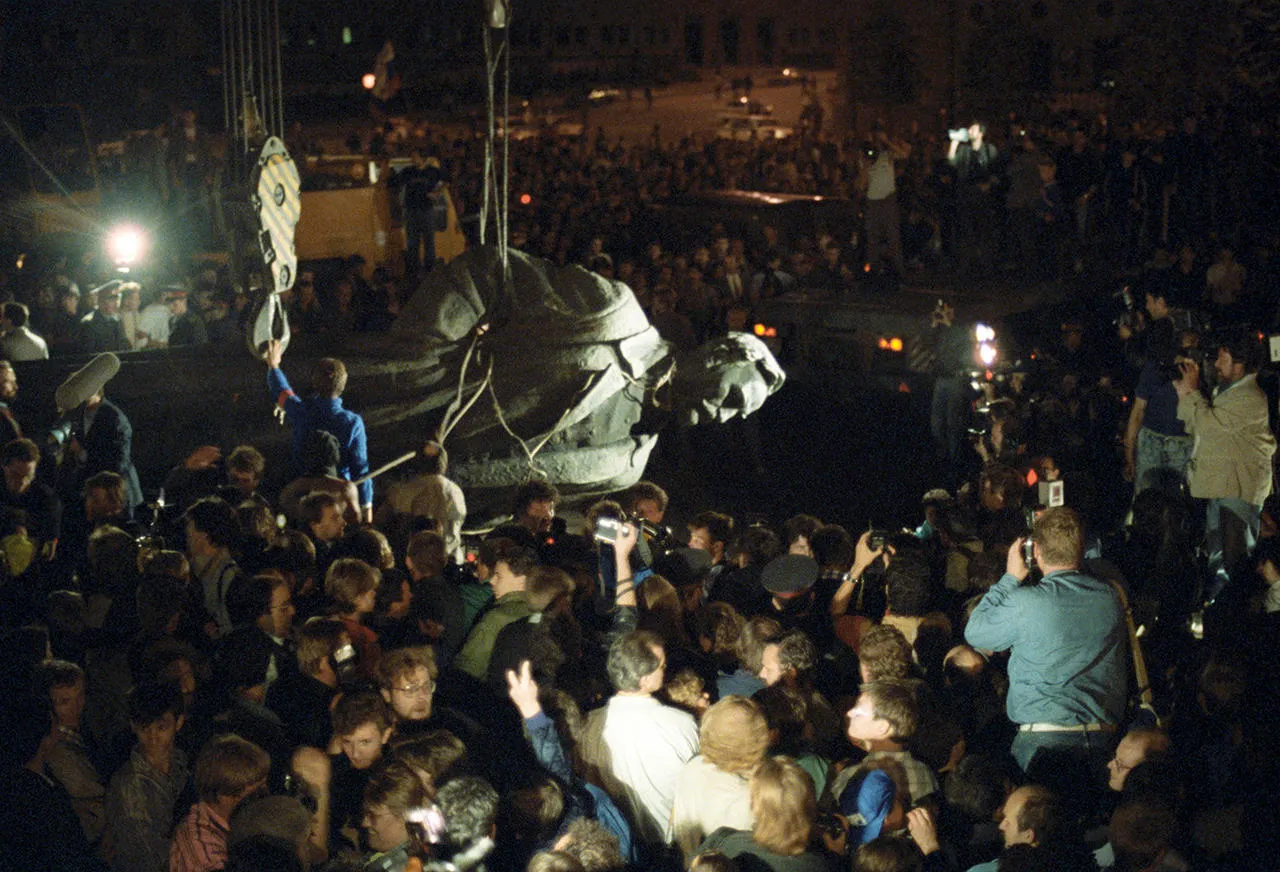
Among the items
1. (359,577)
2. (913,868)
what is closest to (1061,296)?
(359,577)

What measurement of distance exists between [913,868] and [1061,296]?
11.1m

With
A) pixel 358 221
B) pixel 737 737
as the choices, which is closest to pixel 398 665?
pixel 737 737

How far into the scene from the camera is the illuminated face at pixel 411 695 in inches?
225

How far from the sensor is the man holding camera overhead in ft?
19.6

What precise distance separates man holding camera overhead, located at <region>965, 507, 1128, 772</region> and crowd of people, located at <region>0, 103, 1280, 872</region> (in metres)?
0.01

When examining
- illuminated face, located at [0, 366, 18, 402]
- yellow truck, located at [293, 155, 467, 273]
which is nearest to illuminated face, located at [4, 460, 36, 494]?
illuminated face, located at [0, 366, 18, 402]

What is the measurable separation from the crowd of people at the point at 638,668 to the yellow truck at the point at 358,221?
8.06 metres

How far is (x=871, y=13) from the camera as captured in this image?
1641 inches

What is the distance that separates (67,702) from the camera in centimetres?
560

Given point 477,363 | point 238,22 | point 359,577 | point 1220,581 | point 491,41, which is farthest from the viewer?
point 238,22

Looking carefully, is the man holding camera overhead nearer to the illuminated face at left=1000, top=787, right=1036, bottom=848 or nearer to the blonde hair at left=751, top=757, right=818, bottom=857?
the illuminated face at left=1000, top=787, right=1036, bottom=848

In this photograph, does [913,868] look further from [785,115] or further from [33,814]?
[785,115]

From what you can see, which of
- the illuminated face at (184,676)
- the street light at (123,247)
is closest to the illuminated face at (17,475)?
the illuminated face at (184,676)

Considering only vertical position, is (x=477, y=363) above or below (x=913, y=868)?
above
